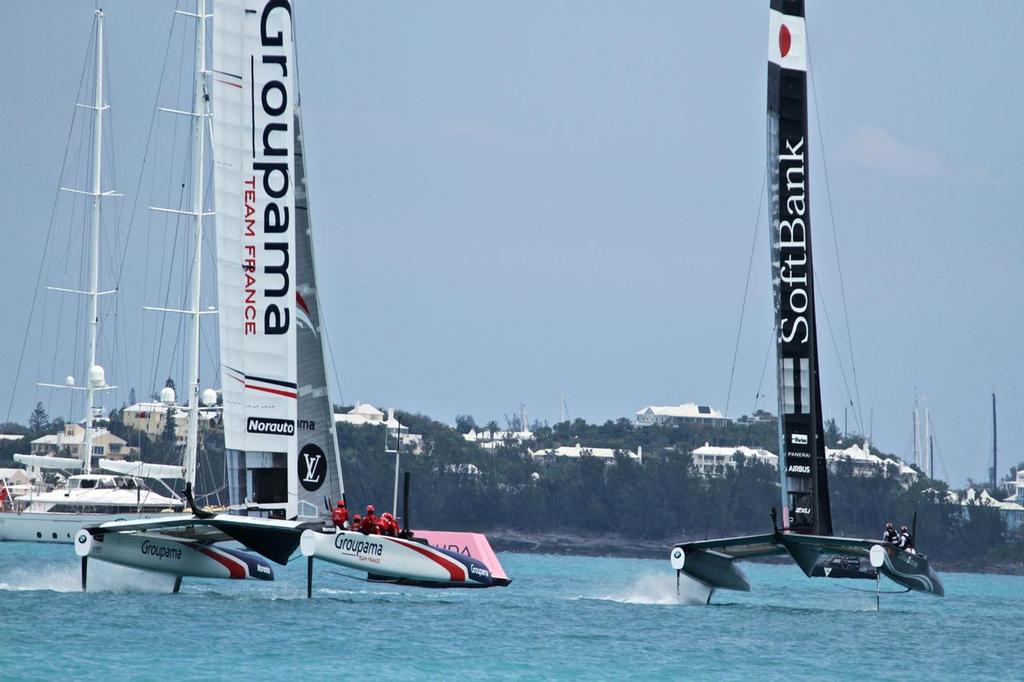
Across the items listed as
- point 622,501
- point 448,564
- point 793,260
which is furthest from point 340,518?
point 622,501

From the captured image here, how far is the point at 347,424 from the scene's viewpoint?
103000 mm

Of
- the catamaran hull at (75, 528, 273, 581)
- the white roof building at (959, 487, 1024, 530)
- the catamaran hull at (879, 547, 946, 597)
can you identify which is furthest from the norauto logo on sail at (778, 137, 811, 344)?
the white roof building at (959, 487, 1024, 530)

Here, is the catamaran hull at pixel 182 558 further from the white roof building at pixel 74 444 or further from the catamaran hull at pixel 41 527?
the white roof building at pixel 74 444

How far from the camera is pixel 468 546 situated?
1040 inches

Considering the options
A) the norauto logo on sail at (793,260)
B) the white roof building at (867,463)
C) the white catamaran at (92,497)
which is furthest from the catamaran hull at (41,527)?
the white roof building at (867,463)

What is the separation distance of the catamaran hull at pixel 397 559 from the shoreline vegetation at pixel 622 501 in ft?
217

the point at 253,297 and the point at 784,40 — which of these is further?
the point at 784,40

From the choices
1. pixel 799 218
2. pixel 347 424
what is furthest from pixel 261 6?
pixel 347 424

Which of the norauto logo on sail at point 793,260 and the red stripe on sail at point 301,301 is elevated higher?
the norauto logo on sail at point 793,260

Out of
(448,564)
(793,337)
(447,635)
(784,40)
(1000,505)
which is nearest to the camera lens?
(447,635)

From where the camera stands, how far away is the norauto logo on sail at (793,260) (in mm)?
30516

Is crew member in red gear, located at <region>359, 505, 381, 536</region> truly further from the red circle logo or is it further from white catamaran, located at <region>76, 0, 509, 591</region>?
the red circle logo

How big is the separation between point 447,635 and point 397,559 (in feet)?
4.64

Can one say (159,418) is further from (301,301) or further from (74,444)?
(301,301)
